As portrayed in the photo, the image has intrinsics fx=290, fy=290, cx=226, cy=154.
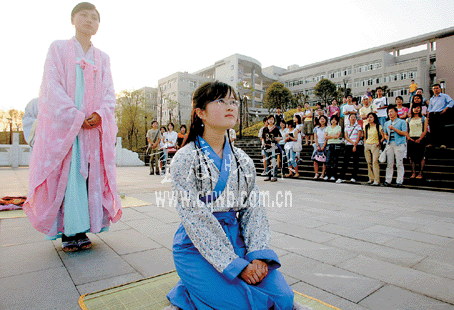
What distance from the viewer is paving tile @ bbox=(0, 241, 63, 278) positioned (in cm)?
219

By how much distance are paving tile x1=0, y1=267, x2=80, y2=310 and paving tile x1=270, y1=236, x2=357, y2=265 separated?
1770mm

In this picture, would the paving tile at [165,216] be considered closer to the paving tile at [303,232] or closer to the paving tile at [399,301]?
the paving tile at [303,232]

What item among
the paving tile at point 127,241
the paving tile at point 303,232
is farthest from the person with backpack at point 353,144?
the paving tile at point 127,241

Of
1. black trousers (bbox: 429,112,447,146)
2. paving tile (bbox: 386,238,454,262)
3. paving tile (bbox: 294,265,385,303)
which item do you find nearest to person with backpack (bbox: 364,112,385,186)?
black trousers (bbox: 429,112,447,146)

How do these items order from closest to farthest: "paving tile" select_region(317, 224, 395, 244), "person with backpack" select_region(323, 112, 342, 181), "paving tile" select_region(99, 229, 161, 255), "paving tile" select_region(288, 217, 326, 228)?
"paving tile" select_region(99, 229, 161, 255), "paving tile" select_region(317, 224, 395, 244), "paving tile" select_region(288, 217, 326, 228), "person with backpack" select_region(323, 112, 342, 181)

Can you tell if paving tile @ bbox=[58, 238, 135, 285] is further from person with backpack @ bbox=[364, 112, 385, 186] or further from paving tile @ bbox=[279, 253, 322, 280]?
person with backpack @ bbox=[364, 112, 385, 186]

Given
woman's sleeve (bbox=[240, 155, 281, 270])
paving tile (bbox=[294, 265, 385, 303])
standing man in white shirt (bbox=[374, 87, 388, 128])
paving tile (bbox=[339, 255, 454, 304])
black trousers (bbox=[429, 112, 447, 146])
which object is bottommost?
paving tile (bbox=[339, 255, 454, 304])

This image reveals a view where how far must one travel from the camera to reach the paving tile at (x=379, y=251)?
2.42m

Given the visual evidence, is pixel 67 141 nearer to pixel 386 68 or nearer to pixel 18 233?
pixel 18 233

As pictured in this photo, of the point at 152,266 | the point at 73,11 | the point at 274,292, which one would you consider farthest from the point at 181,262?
the point at 73,11

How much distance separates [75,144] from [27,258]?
1.02 meters

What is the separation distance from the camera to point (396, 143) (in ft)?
22.7

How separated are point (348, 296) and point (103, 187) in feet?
7.19

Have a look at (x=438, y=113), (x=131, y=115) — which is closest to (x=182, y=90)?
(x=131, y=115)
